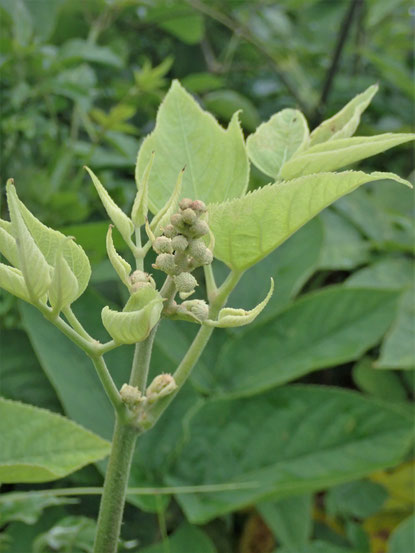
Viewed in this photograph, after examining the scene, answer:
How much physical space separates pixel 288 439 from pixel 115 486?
34cm

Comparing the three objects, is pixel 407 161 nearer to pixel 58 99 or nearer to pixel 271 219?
pixel 58 99

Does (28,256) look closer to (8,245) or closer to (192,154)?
(8,245)

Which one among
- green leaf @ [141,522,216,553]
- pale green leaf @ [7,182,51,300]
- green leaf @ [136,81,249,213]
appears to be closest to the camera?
pale green leaf @ [7,182,51,300]

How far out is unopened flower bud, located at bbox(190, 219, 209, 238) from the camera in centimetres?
27

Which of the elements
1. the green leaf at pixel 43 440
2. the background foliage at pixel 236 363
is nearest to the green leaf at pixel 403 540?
the background foliage at pixel 236 363

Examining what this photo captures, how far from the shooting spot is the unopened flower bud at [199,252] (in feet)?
0.91

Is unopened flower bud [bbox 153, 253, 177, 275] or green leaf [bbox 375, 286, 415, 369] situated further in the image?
green leaf [bbox 375, 286, 415, 369]

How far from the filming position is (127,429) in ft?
1.04

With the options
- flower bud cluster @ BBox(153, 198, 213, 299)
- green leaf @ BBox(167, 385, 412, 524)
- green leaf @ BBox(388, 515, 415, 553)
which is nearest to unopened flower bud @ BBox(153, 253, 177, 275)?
flower bud cluster @ BBox(153, 198, 213, 299)

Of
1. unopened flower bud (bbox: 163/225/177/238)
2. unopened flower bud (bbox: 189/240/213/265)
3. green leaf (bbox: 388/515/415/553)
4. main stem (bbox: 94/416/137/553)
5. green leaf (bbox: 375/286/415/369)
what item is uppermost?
green leaf (bbox: 375/286/415/369)

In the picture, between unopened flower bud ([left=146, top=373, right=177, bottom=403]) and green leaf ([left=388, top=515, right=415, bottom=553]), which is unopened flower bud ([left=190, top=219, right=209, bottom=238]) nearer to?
unopened flower bud ([left=146, top=373, right=177, bottom=403])

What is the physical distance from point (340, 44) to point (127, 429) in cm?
77

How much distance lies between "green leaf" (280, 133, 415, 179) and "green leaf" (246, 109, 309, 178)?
0.08ft

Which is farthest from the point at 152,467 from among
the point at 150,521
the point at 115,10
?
the point at 115,10
